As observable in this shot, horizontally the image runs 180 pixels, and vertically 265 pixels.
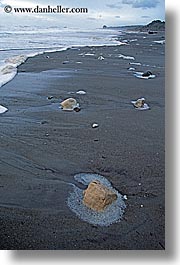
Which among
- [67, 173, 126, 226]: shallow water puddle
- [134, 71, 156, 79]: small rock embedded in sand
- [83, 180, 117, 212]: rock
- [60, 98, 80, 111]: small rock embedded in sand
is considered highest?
[134, 71, 156, 79]: small rock embedded in sand

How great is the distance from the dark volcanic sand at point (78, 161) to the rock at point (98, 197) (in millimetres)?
→ 76

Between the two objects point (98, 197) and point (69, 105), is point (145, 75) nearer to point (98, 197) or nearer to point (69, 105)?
point (69, 105)

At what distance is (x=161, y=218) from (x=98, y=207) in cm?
26

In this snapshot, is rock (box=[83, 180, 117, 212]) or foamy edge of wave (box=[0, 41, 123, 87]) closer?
rock (box=[83, 180, 117, 212])

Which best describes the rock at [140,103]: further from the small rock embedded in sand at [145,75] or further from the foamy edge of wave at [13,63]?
the foamy edge of wave at [13,63]

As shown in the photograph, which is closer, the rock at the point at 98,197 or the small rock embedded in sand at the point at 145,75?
the rock at the point at 98,197

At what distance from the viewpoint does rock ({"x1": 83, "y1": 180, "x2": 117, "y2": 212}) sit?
1.63 meters

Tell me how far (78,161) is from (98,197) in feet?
0.93

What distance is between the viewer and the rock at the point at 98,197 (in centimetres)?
163

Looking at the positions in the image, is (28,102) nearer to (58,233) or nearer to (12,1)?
(12,1)

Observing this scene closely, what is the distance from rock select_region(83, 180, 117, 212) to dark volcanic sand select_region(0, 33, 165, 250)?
76 mm

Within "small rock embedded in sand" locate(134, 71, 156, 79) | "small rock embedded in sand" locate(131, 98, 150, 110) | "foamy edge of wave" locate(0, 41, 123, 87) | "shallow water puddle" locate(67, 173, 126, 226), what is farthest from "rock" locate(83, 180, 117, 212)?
"foamy edge of wave" locate(0, 41, 123, 87)

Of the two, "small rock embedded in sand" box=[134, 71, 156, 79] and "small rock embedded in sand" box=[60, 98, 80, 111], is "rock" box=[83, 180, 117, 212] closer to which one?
"small rock embedded in sand" box=[60, 98, 80, 111]

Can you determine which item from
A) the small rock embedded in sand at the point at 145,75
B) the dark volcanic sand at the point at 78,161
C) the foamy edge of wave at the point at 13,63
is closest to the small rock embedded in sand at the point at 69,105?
the dark volcanic sand at the point at 78,161
